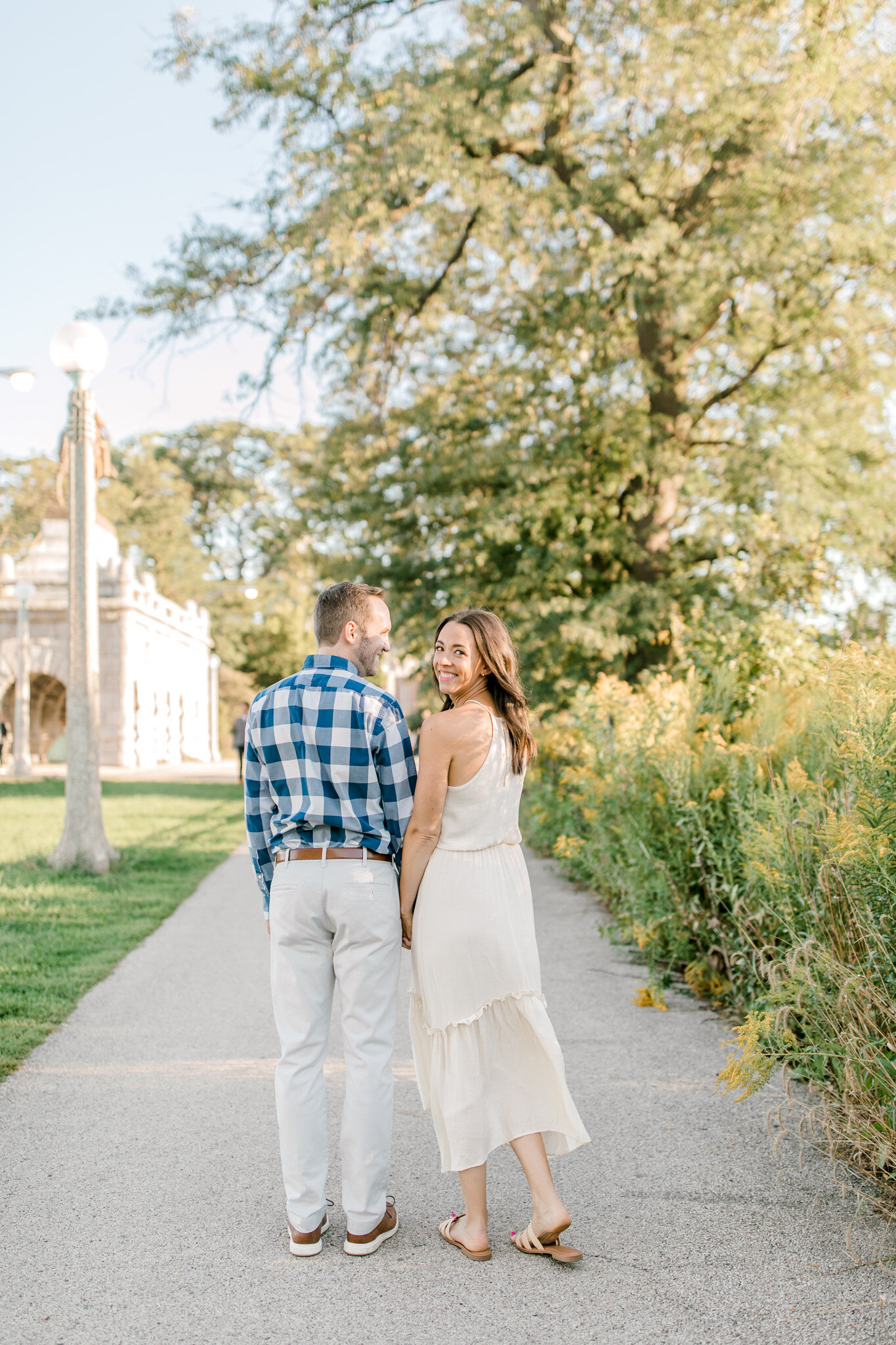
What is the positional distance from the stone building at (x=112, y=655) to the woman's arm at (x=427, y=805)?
29.0m

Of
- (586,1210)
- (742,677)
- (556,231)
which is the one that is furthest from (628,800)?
(556,231)

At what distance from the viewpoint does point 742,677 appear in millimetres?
7688

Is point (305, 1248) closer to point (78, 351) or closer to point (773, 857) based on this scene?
point (773, 857)

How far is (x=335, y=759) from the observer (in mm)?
3180

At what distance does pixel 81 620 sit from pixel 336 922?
8.19m

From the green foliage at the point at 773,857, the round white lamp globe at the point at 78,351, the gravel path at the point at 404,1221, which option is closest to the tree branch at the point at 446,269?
the round white lamp globe at the point at 78,351

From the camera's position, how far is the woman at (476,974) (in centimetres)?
313

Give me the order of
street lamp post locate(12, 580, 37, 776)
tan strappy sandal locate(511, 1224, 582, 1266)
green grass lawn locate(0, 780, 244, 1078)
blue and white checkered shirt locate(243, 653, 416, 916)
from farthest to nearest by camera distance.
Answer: street lamp post locate(12, 580, 37, 776) → green grass lawn locate(0, 780, 244, 1078) → blue and white checkered shirt locate(243, 653, 416, 916) → tan strappy sandal locate(511, 1224, 582, 1266)

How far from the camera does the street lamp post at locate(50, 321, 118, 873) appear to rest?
1046cm

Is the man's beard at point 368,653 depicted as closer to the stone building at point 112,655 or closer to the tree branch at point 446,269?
the tree branch at point 446,269

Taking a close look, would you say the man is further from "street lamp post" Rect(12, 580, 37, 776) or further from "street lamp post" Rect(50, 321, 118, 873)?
"street lamp post" Rect(12, 580, 37, 776)

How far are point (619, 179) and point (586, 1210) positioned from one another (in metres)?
13.0

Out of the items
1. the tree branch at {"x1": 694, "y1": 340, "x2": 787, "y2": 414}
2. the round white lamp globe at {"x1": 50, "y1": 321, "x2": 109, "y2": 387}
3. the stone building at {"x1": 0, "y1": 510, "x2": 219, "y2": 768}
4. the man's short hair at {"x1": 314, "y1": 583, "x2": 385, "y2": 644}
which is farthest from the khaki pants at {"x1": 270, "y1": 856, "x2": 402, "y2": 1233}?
the stone building at {"x1": 0, "y1": 510, "x2": 219, "y2": 768}

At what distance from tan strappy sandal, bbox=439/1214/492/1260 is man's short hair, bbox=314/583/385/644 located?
1.84m
